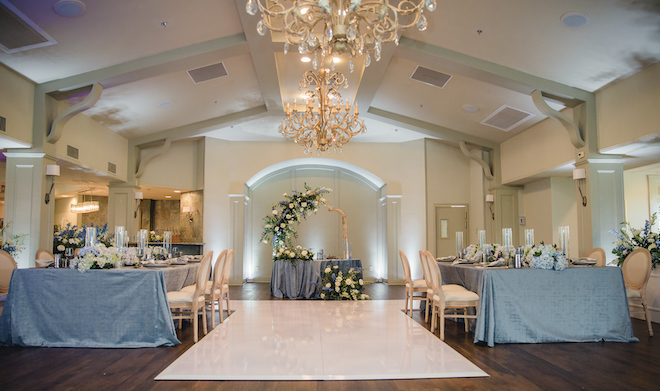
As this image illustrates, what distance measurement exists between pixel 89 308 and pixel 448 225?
8.97 m

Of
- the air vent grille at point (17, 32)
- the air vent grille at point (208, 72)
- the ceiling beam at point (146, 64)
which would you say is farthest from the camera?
the air vent grille at point (208, 72)

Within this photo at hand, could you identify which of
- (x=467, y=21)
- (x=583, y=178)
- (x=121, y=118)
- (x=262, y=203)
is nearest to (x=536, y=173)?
(x=583, y=178)

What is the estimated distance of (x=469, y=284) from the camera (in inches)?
214

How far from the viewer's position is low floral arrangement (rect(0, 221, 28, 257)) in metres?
6.30

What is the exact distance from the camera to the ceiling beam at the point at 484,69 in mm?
6746

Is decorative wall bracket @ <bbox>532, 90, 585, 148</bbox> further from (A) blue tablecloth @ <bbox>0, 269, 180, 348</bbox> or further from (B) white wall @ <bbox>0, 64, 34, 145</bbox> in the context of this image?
(B) white wall @ <bbox>0, 64, 34, 145</bbox>

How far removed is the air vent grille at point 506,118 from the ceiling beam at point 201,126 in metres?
4.71

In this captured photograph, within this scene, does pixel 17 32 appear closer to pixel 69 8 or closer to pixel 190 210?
pixel 69 8

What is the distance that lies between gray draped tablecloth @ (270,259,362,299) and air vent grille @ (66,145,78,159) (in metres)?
3.99

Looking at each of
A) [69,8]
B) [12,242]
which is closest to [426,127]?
[69,8]

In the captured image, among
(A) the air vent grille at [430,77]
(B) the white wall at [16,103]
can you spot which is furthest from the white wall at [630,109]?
(B) the white wall at [16,103]

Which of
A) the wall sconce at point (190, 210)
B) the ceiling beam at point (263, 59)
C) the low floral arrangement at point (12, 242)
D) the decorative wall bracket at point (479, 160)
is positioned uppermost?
the ceiling beam at point (263, 59)

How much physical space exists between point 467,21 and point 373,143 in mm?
6023

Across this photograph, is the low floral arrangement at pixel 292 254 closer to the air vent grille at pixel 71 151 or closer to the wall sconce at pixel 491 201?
the air vent grille at pixel 71 151
